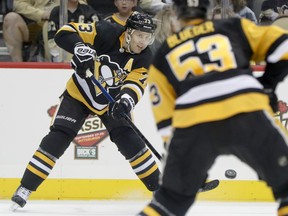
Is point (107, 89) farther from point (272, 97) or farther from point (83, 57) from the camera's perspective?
point (272, 97)

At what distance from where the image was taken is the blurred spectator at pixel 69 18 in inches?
213

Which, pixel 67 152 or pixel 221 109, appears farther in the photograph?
pixel 67 152

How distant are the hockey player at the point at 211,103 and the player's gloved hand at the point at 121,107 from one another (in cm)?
161

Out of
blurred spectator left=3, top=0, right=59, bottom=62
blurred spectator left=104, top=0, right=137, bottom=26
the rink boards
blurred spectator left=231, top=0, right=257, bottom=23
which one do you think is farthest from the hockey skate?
blurred spectator left=231, top=0, right=257, bottom=23

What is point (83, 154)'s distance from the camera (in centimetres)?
527

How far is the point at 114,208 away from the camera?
4945mm

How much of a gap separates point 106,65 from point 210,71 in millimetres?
1963

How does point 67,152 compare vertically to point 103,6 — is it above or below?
below

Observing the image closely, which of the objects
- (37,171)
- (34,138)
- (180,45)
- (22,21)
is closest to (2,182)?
(34,138)

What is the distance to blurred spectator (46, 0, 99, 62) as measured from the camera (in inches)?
213

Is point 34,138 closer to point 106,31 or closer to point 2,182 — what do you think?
point 2,182

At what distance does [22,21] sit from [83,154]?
0.97m

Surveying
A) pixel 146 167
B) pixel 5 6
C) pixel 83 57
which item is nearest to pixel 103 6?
pixel 5 6

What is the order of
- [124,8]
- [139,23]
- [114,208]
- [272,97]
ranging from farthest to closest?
[124,8]
[114,208]
[139,23]
[272,97]
